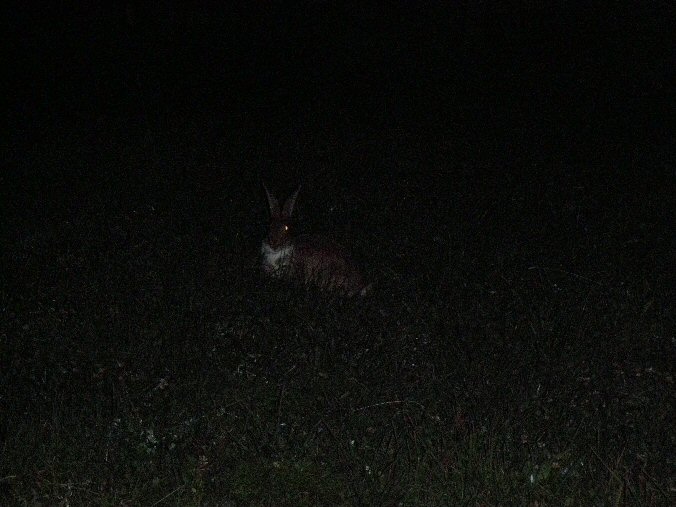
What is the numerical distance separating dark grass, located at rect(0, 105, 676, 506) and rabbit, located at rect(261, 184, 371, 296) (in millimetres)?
167

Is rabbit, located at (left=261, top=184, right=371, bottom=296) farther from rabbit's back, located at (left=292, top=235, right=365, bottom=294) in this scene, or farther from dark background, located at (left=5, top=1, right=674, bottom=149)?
dark background, located at (left=5, top=1, right=674, bottom=149)

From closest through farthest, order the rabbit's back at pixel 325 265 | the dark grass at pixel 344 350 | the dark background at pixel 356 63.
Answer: the dark grass at pixel 344 350, the rabbit's back at pixel 325 265, the dark background at pixel 356 63

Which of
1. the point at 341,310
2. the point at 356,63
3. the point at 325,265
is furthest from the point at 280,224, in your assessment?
the point at 356,63

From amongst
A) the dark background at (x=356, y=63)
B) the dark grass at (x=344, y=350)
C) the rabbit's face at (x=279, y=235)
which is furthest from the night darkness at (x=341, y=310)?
the dark background at (x=356, y=63)

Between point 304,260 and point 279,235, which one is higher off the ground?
point 279,235

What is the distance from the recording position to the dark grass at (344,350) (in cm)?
418

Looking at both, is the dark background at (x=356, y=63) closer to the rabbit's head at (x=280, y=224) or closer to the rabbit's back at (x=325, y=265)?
the rabbit's head at (x=280, y=224)

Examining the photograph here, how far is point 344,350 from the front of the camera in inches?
215

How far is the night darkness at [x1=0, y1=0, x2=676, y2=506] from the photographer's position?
4234 millimetres

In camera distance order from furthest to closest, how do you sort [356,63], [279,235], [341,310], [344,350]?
[356,63], [279,235], [341,310], [344,350]

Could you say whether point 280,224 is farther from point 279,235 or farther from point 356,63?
point 356,63

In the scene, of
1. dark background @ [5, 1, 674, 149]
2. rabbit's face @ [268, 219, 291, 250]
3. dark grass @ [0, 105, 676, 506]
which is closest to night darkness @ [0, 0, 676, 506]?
dark grass @ [0, 105, 676, 506]

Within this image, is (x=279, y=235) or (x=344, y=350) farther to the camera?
(x=279, y=235)

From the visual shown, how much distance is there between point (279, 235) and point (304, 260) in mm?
284
